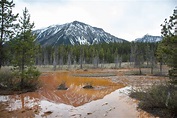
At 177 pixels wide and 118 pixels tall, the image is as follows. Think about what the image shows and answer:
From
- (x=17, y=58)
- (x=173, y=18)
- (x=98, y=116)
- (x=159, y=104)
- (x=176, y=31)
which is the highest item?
(x=173, y=18)

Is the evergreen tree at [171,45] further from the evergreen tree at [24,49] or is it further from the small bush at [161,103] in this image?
the evergreen tree at [24,49]

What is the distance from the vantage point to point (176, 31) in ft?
40.0

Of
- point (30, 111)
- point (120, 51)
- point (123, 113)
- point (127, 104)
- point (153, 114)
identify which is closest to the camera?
point (153, 114)

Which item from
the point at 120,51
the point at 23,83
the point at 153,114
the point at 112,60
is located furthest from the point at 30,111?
the point at 120,51

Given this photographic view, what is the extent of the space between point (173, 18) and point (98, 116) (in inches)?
313

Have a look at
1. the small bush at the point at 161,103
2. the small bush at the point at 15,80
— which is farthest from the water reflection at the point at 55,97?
the small bush at the point at 161,103

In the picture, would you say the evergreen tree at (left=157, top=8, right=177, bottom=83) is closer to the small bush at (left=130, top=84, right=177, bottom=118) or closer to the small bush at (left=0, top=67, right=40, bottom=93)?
the small bush at (left=130, top=84, right=177, bottom=118)

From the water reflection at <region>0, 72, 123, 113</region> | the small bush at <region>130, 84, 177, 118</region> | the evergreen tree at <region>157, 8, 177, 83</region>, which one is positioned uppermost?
the evergreen tree at <region>157, 8, 177, 83</region>

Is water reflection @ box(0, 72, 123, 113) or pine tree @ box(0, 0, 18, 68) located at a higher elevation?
pine tree @ box(0, 0, 18, 68)

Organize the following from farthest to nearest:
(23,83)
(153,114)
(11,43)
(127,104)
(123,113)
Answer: (23,83) → (11,43) → (127,104) → (123,113) → (153,114)

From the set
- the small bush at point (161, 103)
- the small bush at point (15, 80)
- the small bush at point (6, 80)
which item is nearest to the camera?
the small bush at point (161, 103)

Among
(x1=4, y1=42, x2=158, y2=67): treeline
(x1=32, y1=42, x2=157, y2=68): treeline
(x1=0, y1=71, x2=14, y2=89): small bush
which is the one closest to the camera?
(x1=0, y1=71, x2=14, y2=89): small bush

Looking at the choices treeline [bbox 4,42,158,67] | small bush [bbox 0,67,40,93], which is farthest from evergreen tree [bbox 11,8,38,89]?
treeline [bbox 4,42,158,67]

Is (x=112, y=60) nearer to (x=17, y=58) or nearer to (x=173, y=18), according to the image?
(x=17, y=58)
